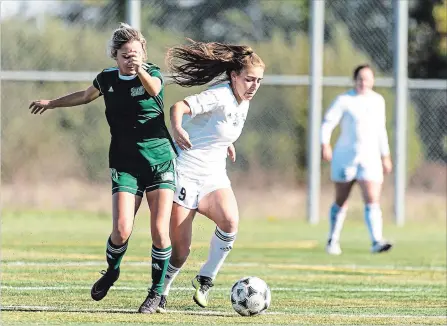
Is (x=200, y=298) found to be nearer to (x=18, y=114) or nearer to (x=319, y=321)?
(x=319, y=321)

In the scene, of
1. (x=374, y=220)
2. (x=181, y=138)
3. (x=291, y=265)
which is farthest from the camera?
(x=374, y=220)

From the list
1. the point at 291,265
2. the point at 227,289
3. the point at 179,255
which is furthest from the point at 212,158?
the point at 291,265

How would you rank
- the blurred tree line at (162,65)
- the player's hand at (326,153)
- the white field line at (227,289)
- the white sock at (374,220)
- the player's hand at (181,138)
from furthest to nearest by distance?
the blurred tree line at (162,65) → the white sock at (374,220) → the player's hand at (326,153) → the white field line at (227,289) → the player's hand at (181,138)

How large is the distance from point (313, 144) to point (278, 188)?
106 centimetres

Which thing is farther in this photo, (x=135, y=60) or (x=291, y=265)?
(x=291, y=265)

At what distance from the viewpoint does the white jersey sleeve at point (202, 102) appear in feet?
26.2

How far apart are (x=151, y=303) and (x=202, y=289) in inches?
21.0

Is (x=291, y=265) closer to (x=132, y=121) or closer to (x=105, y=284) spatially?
(x=105, y=284)

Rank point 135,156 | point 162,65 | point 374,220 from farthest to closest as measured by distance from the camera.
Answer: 1. point 162,65
2. point 374,220
3. point 135,156

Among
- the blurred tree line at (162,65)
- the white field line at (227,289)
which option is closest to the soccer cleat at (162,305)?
the white field line at (227,289)

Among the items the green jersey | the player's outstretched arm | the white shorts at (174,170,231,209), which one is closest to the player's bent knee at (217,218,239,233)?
the white shorts at (174,170,231,209)

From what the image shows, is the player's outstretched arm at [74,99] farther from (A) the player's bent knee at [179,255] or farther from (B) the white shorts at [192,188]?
(A) the player's bent knee at [179,255]

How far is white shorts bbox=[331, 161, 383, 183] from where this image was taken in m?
13.7

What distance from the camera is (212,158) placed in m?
8.29
